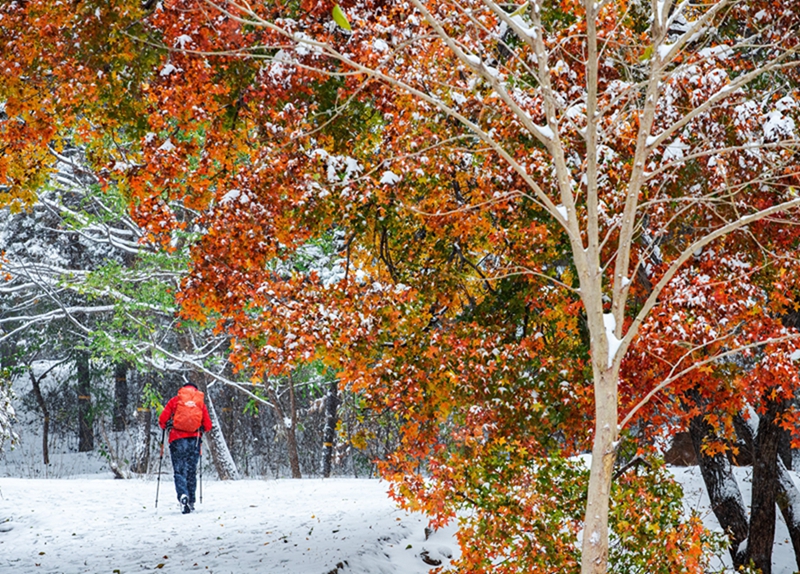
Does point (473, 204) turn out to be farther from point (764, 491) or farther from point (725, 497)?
point (764, 491)

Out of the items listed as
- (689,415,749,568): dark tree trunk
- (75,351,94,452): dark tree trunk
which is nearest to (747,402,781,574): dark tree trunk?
(689,415,749,568): dark tree trunk

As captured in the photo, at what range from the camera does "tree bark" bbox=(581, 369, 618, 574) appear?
4.68 metres

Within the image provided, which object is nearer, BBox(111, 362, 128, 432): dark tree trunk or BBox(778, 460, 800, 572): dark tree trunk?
BBox(778, 460, 800, 572): dark tree trunk

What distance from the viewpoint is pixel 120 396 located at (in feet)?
81.1

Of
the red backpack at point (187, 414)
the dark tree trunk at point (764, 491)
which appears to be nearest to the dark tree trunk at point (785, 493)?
the dark tree trunk at point (764, 491)

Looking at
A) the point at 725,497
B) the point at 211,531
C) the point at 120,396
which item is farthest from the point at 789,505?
the point at 120,396

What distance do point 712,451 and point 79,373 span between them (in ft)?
63.8

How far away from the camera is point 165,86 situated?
23.4ft

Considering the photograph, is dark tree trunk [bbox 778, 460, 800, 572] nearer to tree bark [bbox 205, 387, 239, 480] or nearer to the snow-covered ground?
the snow-covered ground

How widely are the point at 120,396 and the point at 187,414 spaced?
51.9 ft

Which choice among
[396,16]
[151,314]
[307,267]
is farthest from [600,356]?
[151,314]

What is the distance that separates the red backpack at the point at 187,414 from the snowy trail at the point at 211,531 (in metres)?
1.26

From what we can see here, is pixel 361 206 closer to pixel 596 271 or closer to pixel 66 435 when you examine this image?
pixel 596 271

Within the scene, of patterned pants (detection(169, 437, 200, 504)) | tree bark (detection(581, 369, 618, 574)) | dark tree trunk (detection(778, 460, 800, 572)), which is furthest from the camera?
patterned pants (detection(169, 437, 200, 504))
